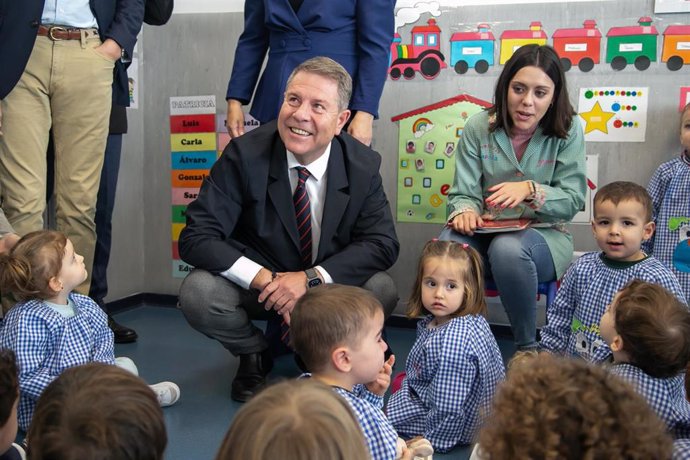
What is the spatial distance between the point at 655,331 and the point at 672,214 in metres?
1.48

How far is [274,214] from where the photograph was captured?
8.47 feet

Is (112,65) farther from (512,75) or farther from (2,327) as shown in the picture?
(512,75)

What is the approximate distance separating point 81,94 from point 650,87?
2346 mm

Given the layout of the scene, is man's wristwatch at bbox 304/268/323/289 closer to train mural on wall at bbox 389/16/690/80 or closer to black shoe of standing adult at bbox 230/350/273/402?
black shoe of standing adult at bbox 230/350/273/402

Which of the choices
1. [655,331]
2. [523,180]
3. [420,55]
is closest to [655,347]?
[655,331]

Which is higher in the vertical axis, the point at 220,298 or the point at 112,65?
the point at 112,65

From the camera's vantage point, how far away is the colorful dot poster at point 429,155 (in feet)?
11.3

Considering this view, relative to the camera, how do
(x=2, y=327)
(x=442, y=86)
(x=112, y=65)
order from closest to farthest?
(x=2, y=327), (x=112, y=65), (x=442, y=86)

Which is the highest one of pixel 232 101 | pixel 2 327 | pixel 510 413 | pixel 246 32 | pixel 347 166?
pixel 246 32

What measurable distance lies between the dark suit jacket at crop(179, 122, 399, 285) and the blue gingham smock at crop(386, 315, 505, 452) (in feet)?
1.45

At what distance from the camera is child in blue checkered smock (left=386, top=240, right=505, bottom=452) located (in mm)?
2131

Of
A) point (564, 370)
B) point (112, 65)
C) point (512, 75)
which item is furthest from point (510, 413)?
point (112, 65)

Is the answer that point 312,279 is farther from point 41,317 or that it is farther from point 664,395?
point 664,395

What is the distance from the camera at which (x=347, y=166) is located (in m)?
2.62
